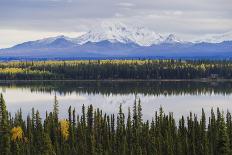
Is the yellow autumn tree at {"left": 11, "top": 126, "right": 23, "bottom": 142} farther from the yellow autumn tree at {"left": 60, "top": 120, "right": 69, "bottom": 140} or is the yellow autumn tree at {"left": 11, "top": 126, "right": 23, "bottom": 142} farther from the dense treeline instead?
the yellow autumn tree at {"left": 60, "top": 120, "right": 69, "bottom": 140}

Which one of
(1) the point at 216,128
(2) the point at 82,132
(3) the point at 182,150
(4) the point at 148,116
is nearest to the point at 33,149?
(2) the point at 82,132

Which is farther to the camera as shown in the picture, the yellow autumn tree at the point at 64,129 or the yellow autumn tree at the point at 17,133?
the yellow autumn tree at the point at 64,129

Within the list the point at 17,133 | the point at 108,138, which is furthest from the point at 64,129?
the point at 108,138

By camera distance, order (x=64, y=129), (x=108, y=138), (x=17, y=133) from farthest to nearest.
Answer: (x=64, y=129) → (x=17, y=133) → (x=108, y=138)

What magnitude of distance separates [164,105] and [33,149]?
93338mm

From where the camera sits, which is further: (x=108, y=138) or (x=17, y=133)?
(x=17, y=133)

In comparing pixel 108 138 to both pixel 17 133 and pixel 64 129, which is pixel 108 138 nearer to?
pixel 64 129

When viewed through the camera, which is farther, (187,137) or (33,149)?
(187,137)

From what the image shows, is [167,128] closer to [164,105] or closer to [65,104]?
[164,105]

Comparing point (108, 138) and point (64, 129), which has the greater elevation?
point (108, 138)

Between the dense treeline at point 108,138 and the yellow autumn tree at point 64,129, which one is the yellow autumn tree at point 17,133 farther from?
the yellow autumn tree at point 64,129

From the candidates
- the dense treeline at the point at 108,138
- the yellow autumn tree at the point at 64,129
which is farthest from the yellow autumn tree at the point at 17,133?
A: the yellow autumn tree at the point at 64,129

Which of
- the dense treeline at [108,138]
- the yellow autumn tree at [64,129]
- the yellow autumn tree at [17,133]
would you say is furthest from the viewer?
the yellow autumn tree at [64,129]

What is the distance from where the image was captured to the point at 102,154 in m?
96.0
